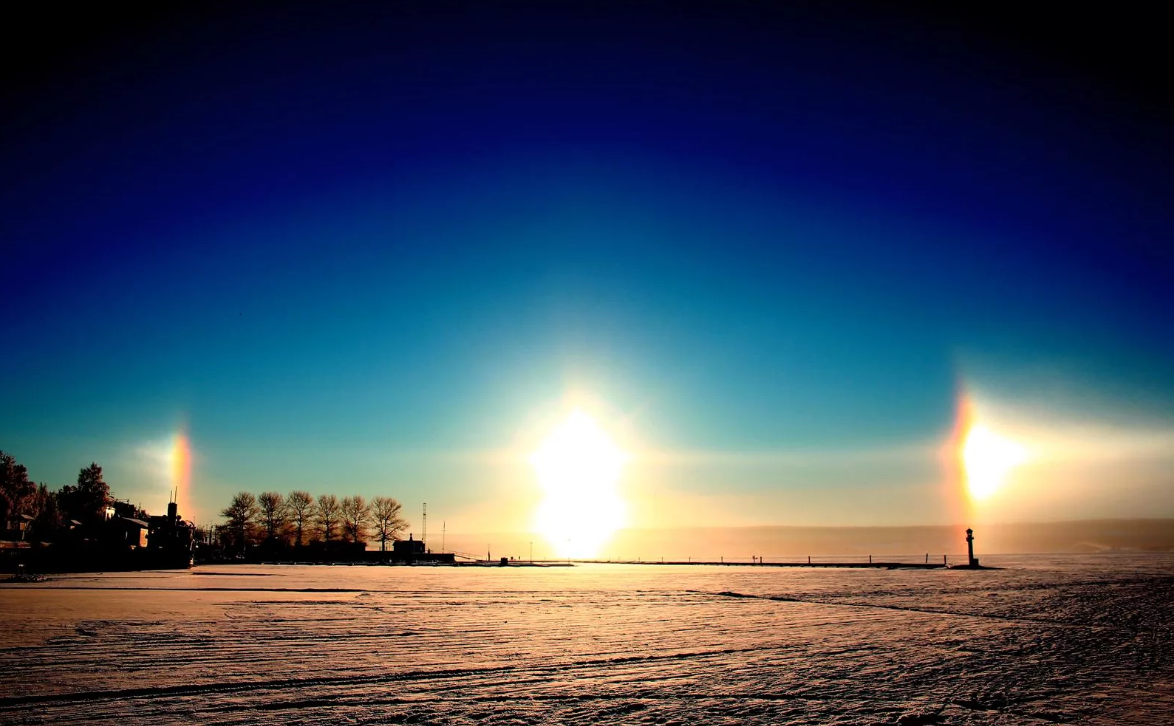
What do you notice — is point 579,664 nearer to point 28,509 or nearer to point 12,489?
point 12,489

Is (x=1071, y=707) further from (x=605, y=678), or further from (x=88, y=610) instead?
(x=88, y=610)

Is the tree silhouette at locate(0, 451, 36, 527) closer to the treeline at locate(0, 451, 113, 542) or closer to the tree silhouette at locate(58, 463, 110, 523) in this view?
the treeline at locate(0, 451, 113, 542)

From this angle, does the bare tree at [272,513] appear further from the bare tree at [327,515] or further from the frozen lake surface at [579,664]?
the frozen lake surface at [579,664]

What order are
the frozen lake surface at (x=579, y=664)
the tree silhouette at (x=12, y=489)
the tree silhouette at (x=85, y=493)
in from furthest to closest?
the tree silhouette at (x=85, y=493) → the tree silhouette at (x=12, y=489) → the frozen lake surface at (x=579, y=664)

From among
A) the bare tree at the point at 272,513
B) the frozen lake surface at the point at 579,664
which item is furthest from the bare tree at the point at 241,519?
the frozen lake surface at the point at 579,664

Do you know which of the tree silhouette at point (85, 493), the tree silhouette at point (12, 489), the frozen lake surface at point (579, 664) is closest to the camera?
the frozen lake surface at point (579, 664)

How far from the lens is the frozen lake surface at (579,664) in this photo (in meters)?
8.79

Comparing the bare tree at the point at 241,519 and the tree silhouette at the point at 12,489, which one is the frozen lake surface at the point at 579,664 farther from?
the bare tree at the point at 241,519

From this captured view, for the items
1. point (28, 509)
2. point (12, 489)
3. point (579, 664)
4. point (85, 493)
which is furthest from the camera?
point (85, 493)

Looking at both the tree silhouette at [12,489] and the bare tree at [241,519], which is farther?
the bare tree at [241,519]

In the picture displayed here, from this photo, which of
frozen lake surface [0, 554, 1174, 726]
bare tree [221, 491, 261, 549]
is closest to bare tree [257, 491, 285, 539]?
bare tree [221, 491, 261, 549]

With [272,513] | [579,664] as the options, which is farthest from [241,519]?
Answer: [579,664]

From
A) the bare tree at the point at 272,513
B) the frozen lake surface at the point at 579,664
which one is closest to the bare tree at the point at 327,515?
the bare tree at the point at 272,513

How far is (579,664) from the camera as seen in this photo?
12016mm
